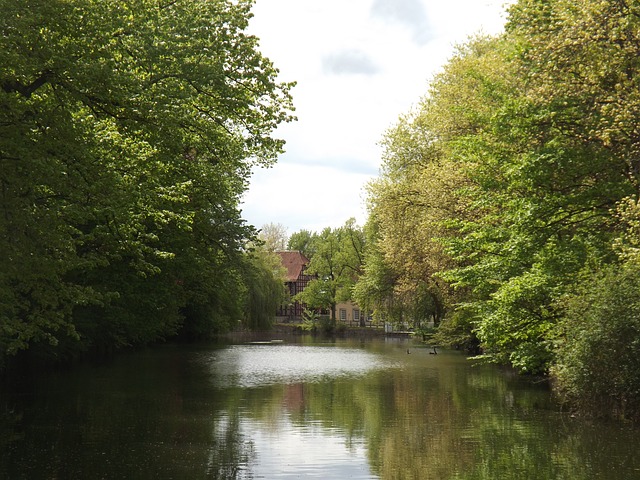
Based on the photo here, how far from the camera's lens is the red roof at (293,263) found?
133250mm

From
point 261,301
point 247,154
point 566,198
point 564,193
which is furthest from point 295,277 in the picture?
point 566,198

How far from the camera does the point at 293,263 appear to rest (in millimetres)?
135375

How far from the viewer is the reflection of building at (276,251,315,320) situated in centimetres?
12938

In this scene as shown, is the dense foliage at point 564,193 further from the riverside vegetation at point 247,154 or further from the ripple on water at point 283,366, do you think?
the ripple on water at point 283,366

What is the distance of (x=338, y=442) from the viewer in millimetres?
16125

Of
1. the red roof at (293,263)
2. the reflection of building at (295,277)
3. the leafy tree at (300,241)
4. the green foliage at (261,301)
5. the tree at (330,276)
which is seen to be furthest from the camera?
the leafy tree at (300,241)

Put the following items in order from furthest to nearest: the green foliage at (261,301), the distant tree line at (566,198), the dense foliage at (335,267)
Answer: the dense foliage at (335,267) → the green foliage at (261,301) → the distant tree line at (566,198)

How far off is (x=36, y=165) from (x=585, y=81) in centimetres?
1416

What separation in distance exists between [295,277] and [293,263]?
3359 millimetres

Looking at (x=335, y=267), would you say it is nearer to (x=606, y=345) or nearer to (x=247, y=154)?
(x=247, y=154)

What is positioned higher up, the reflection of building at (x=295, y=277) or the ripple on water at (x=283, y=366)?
the reflection of building at (x=295, y=277)

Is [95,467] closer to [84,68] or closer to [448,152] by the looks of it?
[84,68]

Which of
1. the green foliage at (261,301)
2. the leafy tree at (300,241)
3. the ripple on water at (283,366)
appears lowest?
the ripple on water at (283,366)

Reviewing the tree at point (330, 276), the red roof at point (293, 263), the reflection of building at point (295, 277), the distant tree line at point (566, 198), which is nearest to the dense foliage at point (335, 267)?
the tree at point (330, 276)
